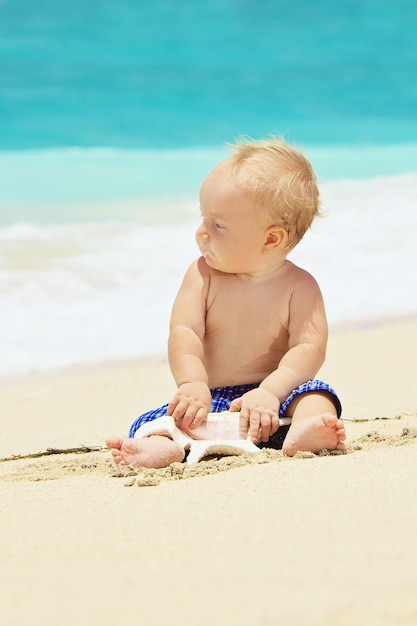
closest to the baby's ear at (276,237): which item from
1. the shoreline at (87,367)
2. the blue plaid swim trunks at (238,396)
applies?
the blue plaid swim trunks at (238,396)

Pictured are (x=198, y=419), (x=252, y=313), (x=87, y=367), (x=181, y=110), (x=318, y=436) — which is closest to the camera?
(x=318, y=436)

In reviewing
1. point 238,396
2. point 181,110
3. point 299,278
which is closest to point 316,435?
point 238,396

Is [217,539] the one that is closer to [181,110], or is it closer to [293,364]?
[293,364]

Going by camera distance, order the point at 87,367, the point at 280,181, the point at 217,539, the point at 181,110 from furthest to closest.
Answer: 1. the point at 181,110
2. the point at 87,367
3. the point at 280,181
4. the point at 217,539

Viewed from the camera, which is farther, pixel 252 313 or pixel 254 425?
pixel 252 313

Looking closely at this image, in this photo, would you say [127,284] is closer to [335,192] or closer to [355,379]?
[355,379]

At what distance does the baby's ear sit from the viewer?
109 inches

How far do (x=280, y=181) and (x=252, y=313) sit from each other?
0.39m

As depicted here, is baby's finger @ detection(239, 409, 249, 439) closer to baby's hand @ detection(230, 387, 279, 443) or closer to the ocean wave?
baby's hand @ detection(230, 387, 279, 443)

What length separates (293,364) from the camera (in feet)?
8.96

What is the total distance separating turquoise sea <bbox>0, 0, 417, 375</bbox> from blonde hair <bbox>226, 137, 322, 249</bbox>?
16.4ft

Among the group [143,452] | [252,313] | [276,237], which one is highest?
[276,237]

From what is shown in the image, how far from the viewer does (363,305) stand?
5.96 meters

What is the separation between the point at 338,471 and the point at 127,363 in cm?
278
